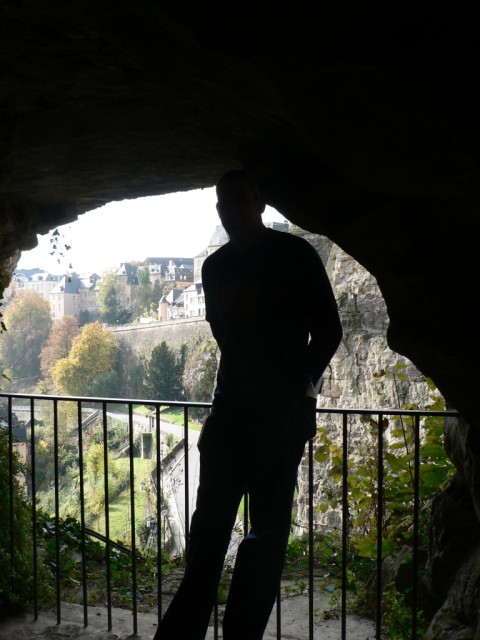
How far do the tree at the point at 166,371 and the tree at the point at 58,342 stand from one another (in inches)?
411

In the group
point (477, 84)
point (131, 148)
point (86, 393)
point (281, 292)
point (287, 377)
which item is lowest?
point (86, 393)

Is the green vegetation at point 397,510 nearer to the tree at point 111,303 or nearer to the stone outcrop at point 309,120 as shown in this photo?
the stone outcrop at point 309,120

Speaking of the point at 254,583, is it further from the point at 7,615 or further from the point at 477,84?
the point at 7,615

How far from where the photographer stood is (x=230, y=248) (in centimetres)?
262

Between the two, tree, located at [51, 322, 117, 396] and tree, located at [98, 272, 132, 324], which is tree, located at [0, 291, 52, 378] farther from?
tree, located at [98, 272, 132, 324]

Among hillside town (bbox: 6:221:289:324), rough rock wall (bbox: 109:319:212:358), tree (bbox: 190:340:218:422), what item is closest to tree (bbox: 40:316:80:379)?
hillside town (bbox: 6:221:289:324)

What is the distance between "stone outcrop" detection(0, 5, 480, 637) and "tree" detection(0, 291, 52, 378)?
49224mm

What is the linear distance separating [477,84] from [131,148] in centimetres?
211

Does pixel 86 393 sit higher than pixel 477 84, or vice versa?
pixel 477 84

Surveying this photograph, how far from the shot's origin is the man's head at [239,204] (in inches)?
96.4

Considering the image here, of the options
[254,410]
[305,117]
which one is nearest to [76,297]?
[254,410]

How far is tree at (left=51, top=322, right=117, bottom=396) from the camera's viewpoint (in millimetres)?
48125

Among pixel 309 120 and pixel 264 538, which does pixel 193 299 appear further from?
pixel 309 120

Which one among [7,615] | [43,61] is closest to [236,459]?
[43,61]
